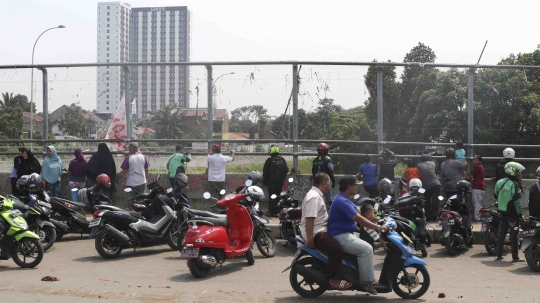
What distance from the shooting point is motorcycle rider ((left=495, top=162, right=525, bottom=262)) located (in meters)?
10.5

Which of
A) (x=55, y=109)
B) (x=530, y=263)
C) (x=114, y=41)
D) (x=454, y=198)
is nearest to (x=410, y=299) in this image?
(x=530, y=263)

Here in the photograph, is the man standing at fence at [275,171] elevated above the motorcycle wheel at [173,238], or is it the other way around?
the man standing at fence at [275,171]

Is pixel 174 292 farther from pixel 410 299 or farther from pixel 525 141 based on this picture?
pixel 525 141

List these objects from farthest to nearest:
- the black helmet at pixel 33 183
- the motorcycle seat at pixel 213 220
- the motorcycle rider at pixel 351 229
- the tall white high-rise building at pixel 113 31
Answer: the tall white high-rise building at pixel 113 31 < the black helmet at pixel 33 183 < the motorcycle seat at pixel 213 220 < the motorcycle rider at pixel 351 229

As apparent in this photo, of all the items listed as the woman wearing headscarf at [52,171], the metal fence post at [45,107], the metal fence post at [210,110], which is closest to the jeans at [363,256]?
the metal fence post at [210,110]

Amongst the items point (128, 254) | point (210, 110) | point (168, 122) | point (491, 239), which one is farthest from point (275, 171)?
point (491, 239)

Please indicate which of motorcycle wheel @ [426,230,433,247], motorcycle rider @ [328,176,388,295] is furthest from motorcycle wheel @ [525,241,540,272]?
motorcycle rider @ [328,176,388,295]

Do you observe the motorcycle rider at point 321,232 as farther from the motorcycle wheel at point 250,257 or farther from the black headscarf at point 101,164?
the black headscarf at point 101,164

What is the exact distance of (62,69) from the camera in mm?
14531

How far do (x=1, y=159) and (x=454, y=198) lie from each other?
32.7ft

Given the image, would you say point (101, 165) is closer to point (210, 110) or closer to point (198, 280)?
point (210, 110)

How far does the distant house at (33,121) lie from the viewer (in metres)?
14.8

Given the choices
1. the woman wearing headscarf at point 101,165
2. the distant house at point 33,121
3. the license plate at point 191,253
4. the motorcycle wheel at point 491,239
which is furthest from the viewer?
the distant house at point 33,121

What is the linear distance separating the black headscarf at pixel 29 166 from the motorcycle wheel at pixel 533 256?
32.4 feet
